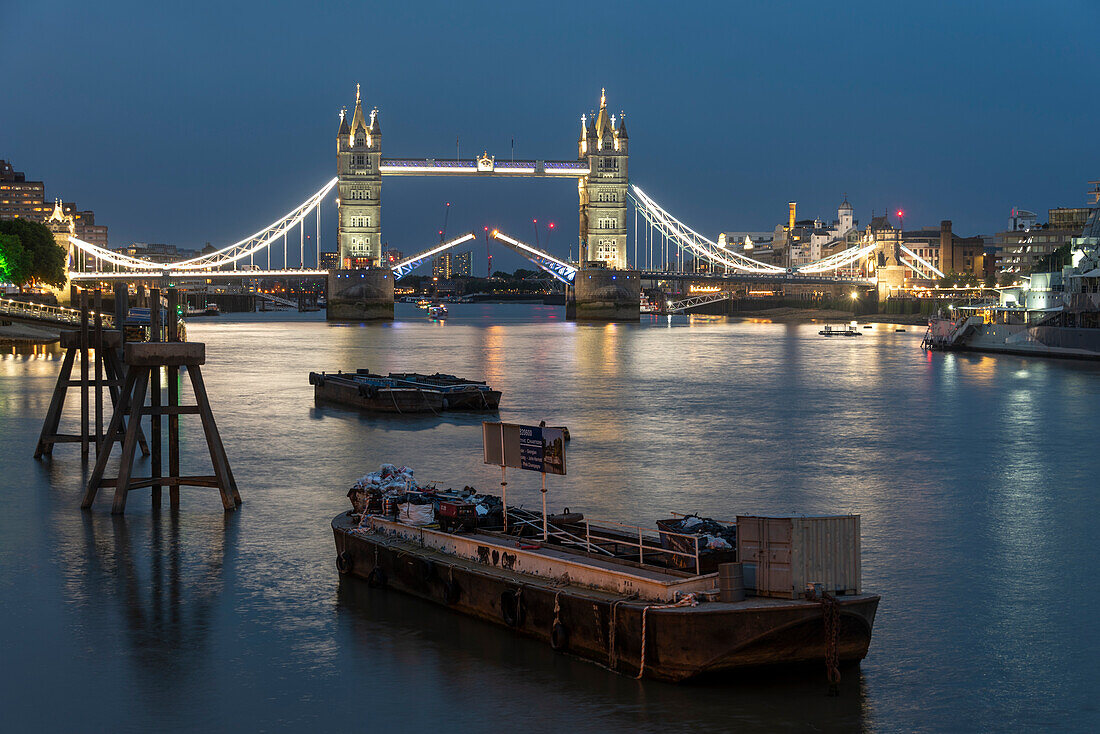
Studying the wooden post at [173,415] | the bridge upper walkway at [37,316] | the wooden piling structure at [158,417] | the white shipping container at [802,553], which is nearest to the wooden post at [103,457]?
the wooden piling structure at [158,417]

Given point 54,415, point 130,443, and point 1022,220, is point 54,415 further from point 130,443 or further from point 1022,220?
point 1022,220

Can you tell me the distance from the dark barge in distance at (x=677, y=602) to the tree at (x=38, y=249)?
66160 mm

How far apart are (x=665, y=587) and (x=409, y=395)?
2057cm

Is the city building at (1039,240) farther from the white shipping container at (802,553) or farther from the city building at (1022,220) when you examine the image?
the white shipping container at (802,553)

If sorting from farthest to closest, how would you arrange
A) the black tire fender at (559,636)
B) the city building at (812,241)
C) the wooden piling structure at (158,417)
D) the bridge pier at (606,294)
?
1. the city building at (812,241)
2. the bridge pier at (606,294)
3. the wooden piling structure at (158,417)
4. the black tire fender at (559,636)

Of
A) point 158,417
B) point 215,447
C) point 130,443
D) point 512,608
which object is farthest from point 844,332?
point 512,608

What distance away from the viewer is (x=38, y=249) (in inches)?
2886

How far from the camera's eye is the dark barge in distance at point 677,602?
9148 mm

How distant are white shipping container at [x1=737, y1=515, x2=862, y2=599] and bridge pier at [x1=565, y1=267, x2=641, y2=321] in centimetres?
9865

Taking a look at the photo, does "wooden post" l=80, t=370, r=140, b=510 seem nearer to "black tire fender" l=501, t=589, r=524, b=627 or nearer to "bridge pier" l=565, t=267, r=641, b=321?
"black tire fender" l=501, t=589, r=524, b=627

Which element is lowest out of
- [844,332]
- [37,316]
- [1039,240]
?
[844,332]

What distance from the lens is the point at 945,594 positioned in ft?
40.0

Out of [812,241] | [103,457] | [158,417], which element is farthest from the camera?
[812,241]

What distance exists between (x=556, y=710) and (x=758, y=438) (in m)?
16.8
